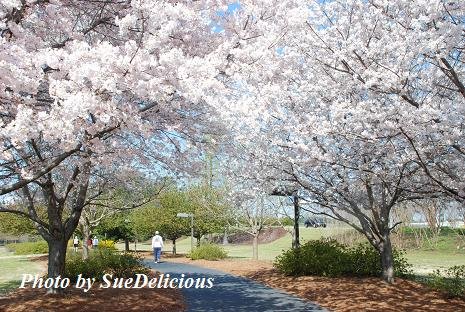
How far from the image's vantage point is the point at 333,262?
1520 cm

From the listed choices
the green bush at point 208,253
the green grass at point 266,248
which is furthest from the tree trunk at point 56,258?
the green grass at point 266,248

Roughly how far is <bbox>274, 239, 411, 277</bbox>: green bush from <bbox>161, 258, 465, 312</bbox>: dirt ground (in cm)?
60

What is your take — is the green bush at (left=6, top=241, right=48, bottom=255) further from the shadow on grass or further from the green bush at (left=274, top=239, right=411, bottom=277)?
the green bush at (left=274, top=239, right=411, bottom=277)

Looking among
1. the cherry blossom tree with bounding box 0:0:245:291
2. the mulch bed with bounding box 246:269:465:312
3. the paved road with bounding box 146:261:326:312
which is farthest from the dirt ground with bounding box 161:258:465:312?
the cherry blossom tree with bounding box 0:0:245:291

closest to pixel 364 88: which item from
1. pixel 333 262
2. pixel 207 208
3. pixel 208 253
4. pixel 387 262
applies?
pixel 387 262

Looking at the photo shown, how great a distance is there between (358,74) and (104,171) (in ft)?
23.1

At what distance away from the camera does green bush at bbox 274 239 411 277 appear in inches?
583

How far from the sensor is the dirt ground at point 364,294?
953 cm

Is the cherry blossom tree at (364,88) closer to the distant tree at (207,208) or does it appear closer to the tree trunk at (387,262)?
the tree trunk at (387,262)

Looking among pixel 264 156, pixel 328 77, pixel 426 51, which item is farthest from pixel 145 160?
pixel 426 51

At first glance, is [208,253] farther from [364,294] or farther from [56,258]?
[56,258]

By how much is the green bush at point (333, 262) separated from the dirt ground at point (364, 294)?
1.95ft

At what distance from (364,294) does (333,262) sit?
13.7 feet

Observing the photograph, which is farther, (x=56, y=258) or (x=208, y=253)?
(x=208, y=253)
